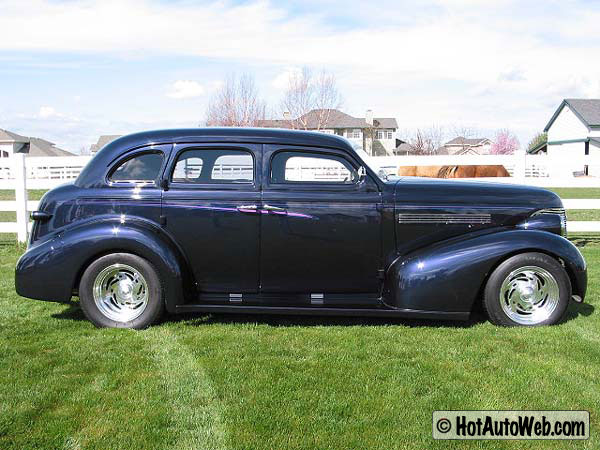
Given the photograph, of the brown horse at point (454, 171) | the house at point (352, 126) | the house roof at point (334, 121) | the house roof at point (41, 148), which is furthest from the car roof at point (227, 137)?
the house roof at point (41, 148)

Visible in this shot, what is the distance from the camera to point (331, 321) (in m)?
5.56

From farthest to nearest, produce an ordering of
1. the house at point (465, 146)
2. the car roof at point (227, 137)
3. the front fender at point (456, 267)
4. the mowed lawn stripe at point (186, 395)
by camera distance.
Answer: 1. the house at point (465, 146)
2. the car roof at point (227, 137)
3. the front fender at point (456, 267)
4. the mowed lawn stripe at point (186, 395)

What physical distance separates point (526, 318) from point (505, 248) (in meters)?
0.73

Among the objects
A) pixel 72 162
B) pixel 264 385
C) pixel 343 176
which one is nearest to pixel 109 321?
pixel 264 385

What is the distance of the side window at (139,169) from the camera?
5367mm

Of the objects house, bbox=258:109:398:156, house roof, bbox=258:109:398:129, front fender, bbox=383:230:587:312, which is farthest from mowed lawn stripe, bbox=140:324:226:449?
house roof, bbox=258:109:398:129

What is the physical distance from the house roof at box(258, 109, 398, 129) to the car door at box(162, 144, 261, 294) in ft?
98.8

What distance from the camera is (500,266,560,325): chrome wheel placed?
16.9 feet

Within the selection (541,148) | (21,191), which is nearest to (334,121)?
(541,148)

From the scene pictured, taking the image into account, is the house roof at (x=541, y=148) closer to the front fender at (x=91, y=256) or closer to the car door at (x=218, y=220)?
the car door at (x=218, y=220)

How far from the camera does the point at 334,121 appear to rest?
5559 centimetres

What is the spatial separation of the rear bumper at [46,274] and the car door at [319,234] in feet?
5.81

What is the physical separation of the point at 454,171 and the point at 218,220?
8403mm

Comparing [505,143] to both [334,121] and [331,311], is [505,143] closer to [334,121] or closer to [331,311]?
[334,121]
